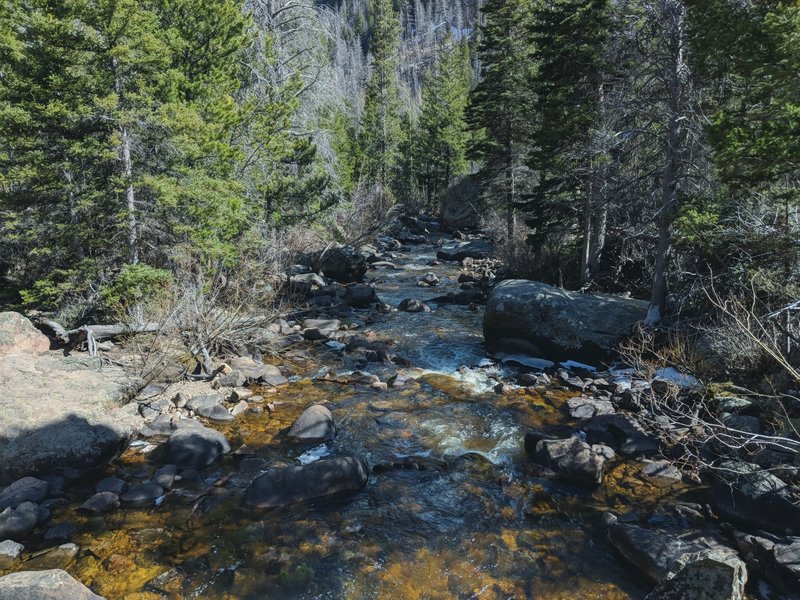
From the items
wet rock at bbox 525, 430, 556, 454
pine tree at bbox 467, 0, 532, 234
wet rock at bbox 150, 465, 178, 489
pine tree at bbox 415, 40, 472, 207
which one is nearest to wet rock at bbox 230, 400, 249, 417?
wet rock at bbox 150, 465, 178, 489

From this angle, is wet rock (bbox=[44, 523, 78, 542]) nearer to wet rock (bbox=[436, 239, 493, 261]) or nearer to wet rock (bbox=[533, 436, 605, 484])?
wet rock (bbox=[533, 436, 605, 484])

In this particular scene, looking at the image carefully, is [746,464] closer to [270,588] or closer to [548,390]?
[548,390]

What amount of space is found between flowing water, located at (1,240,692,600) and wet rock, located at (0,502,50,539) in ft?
0.86

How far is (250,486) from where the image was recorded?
7.33 meters

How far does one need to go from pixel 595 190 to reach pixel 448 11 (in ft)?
414

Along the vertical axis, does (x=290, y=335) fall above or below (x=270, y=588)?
A: above

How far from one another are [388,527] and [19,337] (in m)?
8.85

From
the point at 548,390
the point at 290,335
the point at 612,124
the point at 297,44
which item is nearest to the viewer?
the point at 548,390

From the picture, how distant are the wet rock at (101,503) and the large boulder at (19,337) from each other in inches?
200

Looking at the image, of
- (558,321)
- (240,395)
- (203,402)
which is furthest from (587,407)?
(203,402)

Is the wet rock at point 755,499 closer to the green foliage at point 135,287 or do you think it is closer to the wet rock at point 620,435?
the wet rock at point 620,435

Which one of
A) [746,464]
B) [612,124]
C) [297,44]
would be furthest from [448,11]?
[746,464]

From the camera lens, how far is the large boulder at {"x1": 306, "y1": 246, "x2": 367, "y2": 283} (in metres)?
22.8

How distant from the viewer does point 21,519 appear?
6.33 metres
